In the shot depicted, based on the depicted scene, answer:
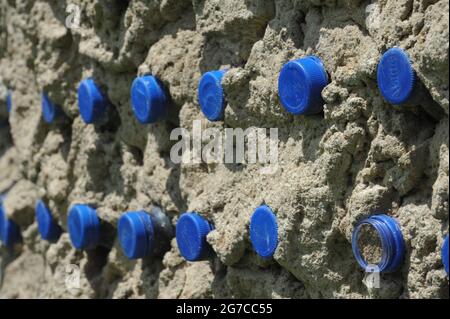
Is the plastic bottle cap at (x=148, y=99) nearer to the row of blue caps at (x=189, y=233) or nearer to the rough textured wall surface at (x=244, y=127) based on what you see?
the rough textured wall surface at (x=244, y=127)

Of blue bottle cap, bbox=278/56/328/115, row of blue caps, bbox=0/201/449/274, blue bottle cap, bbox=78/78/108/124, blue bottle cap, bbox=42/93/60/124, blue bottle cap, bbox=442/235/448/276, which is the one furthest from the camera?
blue bottle cap, bbox=42/93/60/124

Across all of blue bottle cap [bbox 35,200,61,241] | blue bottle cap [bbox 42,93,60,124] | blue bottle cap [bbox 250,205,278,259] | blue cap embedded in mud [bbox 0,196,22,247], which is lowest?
blue cap embedded in mud [bbox 0,196,22,247]

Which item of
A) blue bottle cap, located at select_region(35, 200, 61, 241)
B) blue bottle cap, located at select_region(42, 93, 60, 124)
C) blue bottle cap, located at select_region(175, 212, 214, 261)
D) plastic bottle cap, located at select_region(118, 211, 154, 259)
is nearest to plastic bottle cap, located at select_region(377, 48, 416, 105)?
blue bottle cap, located at select_region(175, 212, 214, 261)

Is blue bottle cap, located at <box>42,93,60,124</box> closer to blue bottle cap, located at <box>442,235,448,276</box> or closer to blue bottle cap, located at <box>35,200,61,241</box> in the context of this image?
blue bottle cap, located at <box>35,200,61,241</box>

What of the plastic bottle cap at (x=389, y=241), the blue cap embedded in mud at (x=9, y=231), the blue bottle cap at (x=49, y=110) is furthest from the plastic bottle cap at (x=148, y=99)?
the blue cap embedded in mud at (x=9, y=231)

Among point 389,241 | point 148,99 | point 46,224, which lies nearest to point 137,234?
point 148,99

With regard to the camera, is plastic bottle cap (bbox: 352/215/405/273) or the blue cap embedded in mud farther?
the blue cap embedded in mud
